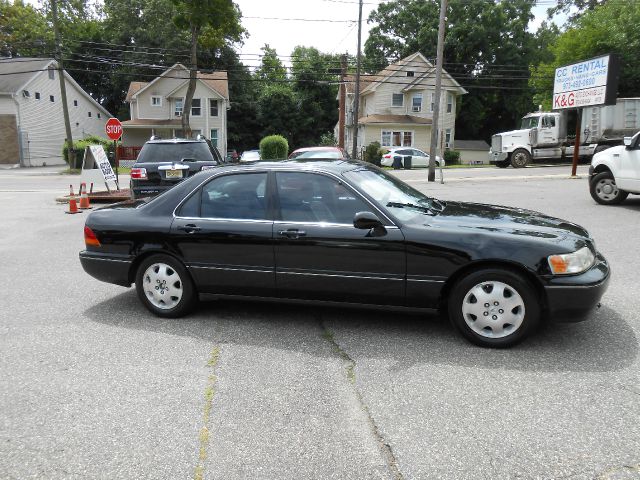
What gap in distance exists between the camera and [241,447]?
2.92 metres

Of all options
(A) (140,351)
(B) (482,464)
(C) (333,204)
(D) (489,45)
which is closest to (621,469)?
(B) (482,464)

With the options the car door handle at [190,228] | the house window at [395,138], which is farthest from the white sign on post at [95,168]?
the house window at [395,138]

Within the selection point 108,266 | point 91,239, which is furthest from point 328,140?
point 108,266

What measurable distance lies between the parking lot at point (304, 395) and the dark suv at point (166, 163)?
6305 mm

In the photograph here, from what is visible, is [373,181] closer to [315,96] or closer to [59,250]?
[59,250]

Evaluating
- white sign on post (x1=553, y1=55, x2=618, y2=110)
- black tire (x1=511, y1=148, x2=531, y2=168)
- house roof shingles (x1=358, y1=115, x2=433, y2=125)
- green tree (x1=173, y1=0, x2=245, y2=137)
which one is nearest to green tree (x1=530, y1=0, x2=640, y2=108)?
black tire (x1=511, y1=148, x2=531, y2=168)

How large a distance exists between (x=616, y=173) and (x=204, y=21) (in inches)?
1175

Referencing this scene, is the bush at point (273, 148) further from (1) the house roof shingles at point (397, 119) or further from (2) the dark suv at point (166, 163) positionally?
(2) the dark suv at point (166, 163)

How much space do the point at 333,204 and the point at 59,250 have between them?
226 inches

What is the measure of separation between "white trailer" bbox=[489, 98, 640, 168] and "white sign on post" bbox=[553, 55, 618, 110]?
6725 millimetres

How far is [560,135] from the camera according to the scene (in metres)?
29.2

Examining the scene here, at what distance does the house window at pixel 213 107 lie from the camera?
49000 mm

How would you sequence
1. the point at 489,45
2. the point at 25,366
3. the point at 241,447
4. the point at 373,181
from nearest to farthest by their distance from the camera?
the point at 241,447 < the point at 25,366 < the point at 373,181 < the point at 489,45

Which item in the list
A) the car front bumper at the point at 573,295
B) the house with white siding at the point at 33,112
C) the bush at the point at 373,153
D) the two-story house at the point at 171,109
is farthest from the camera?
the two-story house at the point at 171,109
